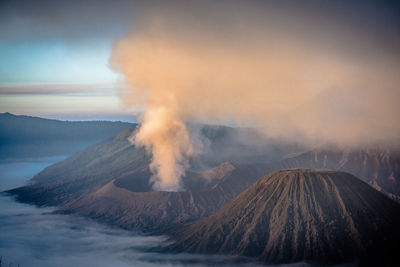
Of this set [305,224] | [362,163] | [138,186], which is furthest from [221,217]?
[362,163]

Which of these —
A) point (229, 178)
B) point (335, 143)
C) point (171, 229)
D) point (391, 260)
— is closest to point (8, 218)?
point (171, 229)

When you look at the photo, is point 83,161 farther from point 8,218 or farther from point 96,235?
point 96,235

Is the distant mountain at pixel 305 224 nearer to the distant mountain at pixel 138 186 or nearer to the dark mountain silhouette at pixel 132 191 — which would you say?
the dark mountain silhouette at pixel 132 191

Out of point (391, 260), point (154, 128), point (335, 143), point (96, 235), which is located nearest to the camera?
point (391, 260)

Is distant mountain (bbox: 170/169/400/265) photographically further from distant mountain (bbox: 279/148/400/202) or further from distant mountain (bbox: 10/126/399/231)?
distant mountain (bbox: 279/148/400/202)

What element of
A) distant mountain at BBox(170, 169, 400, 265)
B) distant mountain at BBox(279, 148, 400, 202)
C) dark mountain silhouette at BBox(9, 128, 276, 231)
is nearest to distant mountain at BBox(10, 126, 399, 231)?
dark mountain silhouette at BBox(9, 128, 276, 231)

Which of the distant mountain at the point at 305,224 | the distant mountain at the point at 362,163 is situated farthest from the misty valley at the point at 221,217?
the distant mountain at the point at 362,163
